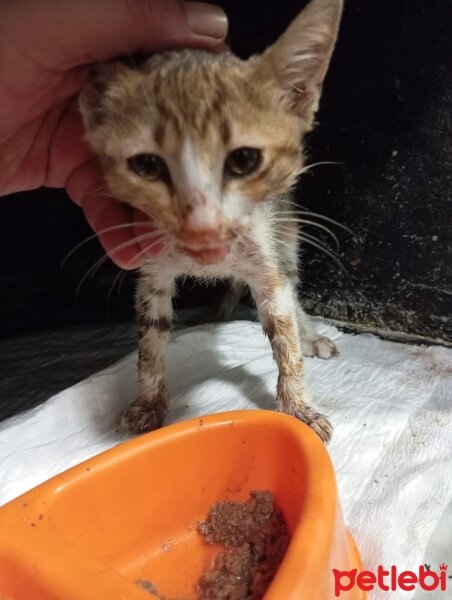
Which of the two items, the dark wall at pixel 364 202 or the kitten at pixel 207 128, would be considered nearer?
the kitten at pixel 207 128

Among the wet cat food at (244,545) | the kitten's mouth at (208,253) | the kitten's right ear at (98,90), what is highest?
the kitten's right ear at (98,90)

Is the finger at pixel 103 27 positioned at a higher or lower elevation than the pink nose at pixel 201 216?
higher

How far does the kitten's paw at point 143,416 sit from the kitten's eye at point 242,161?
0.62 m

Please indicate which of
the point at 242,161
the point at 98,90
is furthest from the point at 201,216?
the point at 98,90

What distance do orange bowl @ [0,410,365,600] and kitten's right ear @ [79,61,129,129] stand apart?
1.68 feet

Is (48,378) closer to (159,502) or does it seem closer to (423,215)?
(159,502)

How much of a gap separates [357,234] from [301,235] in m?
0.16

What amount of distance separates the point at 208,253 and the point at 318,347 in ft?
2.52

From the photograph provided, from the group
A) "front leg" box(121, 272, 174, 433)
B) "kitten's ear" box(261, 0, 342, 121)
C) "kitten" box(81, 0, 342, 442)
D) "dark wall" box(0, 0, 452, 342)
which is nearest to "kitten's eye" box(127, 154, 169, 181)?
"kitten" box(81, 0, 342, 442)

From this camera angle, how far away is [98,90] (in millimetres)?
943

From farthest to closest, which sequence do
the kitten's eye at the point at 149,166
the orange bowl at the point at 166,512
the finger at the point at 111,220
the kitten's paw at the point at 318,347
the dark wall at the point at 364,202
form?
the kitten's paw at the point at 318,347 < the dark wall at the point at 364,202 < the finger at the point at 111,220 < the kitten's eye at the point at 149,166 < the orange bowl at the point at 166,512

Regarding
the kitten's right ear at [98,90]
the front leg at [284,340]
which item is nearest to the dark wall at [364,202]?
the front leg at [284,340]

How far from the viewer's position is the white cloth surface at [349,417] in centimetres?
102

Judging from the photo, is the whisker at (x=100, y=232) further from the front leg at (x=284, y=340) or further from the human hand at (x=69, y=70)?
the front leg at (x=284, y=340)
